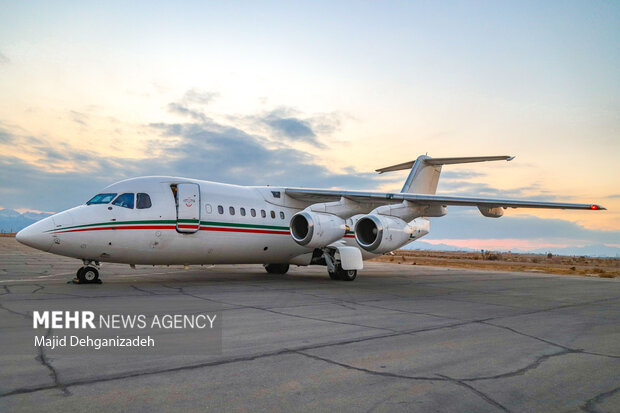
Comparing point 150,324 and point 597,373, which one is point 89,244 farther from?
point 597,373

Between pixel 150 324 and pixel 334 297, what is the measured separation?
5208 mm

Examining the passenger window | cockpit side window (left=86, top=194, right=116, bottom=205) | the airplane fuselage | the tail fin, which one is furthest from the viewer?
the tail fin

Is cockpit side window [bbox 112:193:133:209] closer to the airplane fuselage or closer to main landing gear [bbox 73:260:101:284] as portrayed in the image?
the airplane fuselage

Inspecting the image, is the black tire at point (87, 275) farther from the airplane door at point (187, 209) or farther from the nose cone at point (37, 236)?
the airplane door at point (187, 209)

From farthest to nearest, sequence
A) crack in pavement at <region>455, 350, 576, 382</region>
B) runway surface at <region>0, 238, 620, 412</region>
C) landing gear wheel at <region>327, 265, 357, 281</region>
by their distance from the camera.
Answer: landing gear wheel at <region>327, 265, 357, 281</region>
crack in pavement at <region>455, 350, 576, 382</region>
runway surface at <region>0, 238, 620, 412</region>

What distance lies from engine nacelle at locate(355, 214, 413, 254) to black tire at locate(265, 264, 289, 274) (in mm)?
4407

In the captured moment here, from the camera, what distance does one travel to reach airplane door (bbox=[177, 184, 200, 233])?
1318 centimetres

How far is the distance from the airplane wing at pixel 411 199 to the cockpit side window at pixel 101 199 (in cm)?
626

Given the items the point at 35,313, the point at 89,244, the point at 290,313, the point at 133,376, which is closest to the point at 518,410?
the point at 133,376

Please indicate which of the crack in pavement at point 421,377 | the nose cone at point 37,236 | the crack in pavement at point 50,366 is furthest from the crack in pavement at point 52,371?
the nose cone at point 37,236

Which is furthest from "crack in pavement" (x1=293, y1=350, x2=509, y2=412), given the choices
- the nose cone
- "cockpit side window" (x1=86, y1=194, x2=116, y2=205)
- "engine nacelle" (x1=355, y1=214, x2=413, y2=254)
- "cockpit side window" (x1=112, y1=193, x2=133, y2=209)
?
"engine nacelle" (x1=355, y1=214, x2=413, y2=254)

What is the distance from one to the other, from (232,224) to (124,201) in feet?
10.8

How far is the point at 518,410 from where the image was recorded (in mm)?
3629

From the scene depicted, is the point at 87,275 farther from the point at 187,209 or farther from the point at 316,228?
the point at 316,228
